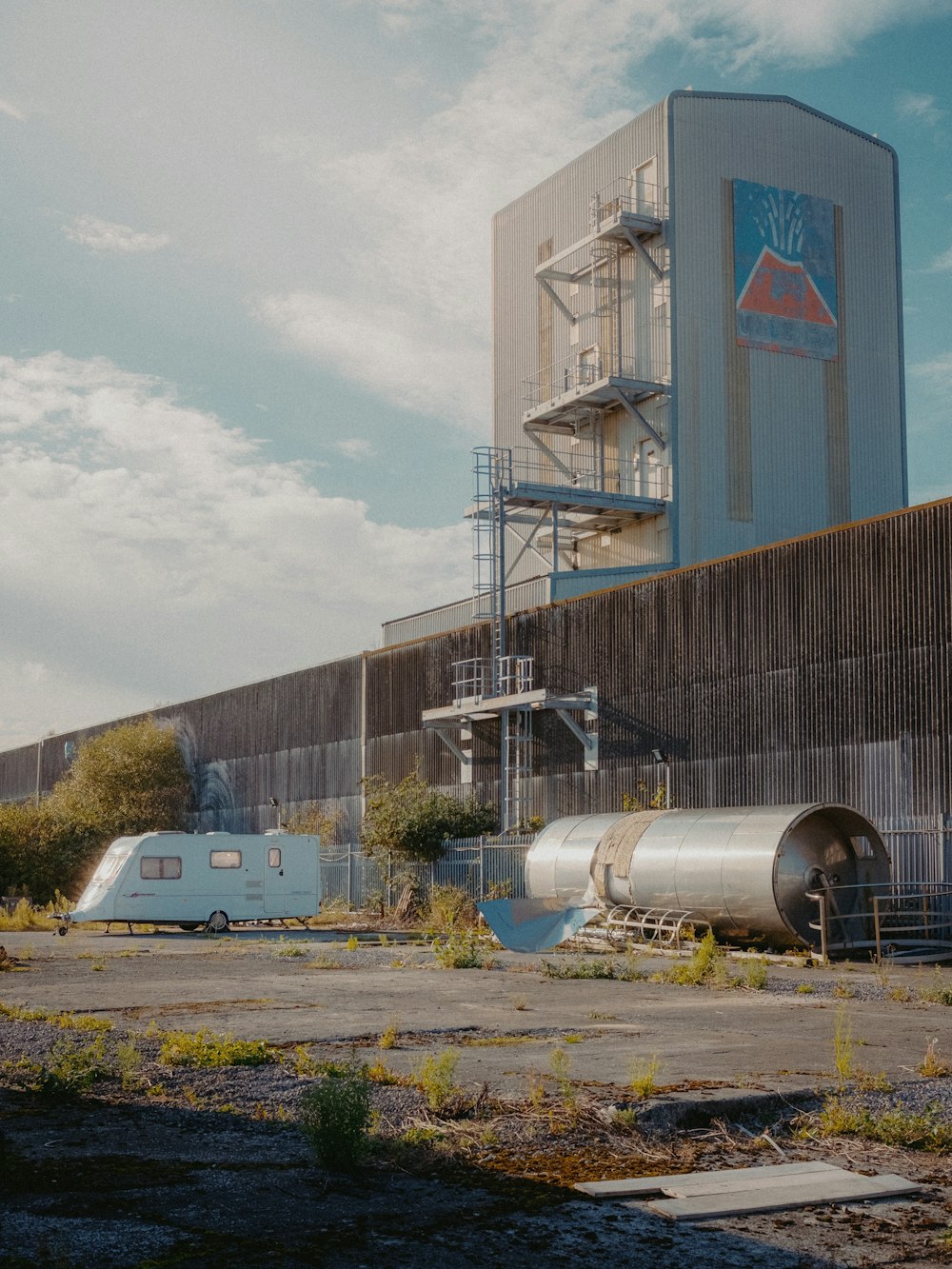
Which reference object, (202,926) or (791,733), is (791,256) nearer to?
(791,733)

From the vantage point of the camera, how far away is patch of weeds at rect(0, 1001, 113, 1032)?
13.4 meters

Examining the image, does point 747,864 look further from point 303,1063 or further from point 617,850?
point 303,1063

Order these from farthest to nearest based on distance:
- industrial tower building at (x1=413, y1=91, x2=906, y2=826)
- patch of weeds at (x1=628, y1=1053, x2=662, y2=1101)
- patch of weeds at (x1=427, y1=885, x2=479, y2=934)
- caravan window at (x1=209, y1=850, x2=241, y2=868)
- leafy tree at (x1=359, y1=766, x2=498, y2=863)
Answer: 1. industrial tower building at (x1=413, y1=91, x2=906, y2=826)
2. leafy tree at (x1=359, y1=766, x2=498, y2=863)
3. patch of weeds at (x1=427, y1=885, x2=479, y2=934)
4. caravan window at (x1=209, y1=850, x2=241, y2=868)
5. patch of weeds at (x1=628, y1=1053, x2=662, y2=1101)

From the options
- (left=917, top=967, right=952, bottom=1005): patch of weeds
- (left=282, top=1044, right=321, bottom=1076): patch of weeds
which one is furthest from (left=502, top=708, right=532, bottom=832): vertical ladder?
(left=282, top=1044, right=321, bottom=1076): patch of weeds

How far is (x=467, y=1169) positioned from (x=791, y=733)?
78.0 feet

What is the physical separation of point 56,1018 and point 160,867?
766 inches

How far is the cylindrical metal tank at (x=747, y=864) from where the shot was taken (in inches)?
936

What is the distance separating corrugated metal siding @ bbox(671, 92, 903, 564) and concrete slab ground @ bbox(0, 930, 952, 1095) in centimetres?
2318

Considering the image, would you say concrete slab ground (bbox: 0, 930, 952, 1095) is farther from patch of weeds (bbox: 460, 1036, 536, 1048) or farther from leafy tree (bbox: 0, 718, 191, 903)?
leafy tree (bbox: 0, 718, 191, 903)

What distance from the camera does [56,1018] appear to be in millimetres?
14234

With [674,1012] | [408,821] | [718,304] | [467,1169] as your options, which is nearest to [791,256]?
[718,304]

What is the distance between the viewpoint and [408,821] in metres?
40.6

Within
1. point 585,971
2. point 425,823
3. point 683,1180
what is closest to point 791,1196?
point 683,1180

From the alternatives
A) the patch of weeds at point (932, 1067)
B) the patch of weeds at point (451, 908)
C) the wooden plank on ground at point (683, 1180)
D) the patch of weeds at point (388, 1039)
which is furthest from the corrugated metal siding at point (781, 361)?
the wooden plank on ground at point (683, 1180)
